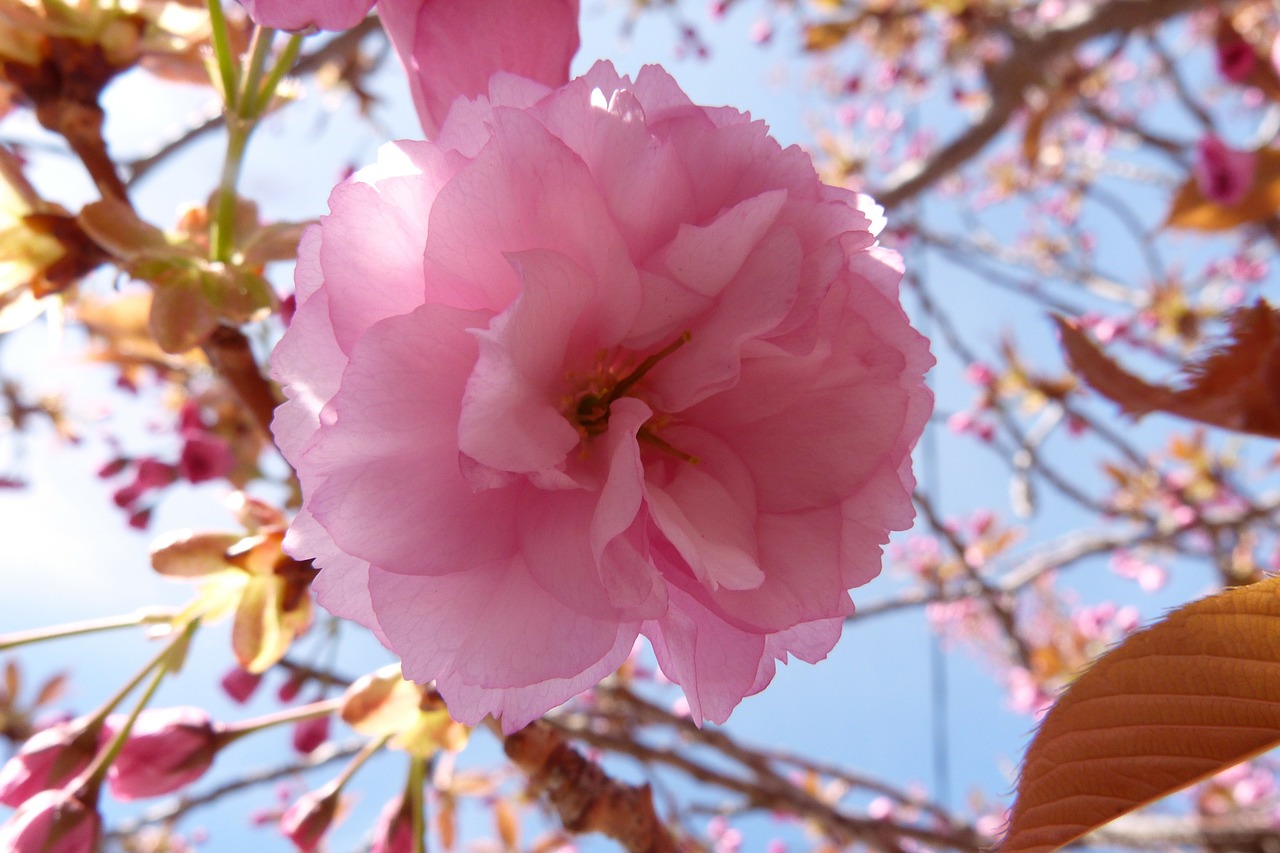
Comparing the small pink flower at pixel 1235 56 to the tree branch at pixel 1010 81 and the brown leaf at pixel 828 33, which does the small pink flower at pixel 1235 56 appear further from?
the brown leaf at pixel 828 33

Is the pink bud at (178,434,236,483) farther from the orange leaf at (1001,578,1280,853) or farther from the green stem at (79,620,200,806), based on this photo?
the orange leaf at (1001,578,1280,853)

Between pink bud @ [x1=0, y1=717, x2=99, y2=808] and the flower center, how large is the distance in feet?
1.58

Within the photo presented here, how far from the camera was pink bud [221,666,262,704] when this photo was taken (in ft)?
2.58

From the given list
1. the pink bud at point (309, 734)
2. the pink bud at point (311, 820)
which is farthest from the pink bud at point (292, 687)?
the pink bud at point (311, 820)

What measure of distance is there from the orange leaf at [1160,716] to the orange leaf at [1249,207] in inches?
34.8

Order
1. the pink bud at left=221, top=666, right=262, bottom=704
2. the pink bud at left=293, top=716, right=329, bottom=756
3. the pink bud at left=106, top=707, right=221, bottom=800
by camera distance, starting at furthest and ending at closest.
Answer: the pink bud at left=293, top=716, right=329, bottom=756, the pink bud at left=221, top=666, right=262, bottom=704, the pink bud at left=106, top=707, right=221, bottom=800

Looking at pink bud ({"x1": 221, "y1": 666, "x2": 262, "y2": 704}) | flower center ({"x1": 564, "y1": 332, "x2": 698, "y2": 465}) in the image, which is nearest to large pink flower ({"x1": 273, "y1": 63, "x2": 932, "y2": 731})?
flower center ({"x1": 564, "y1": 332, "x2": 698, "y2": 465})

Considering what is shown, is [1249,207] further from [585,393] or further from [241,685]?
[241,685]

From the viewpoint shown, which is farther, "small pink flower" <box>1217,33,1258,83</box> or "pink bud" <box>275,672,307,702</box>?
"small pink flower" <box>1217,33,1258,83</box>

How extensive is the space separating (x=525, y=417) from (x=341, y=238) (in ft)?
0.38

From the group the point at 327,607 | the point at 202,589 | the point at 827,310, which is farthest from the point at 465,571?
the point at 202,589

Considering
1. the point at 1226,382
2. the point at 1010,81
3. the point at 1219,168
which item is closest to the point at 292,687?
the point at 1226,382

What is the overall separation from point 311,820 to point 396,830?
0.08 m

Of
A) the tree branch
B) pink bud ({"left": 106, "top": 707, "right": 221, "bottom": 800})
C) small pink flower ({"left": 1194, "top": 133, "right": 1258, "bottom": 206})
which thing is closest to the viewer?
pink bud ({"left": 106, "top": 707, "right": 221, "bottom": 800})
